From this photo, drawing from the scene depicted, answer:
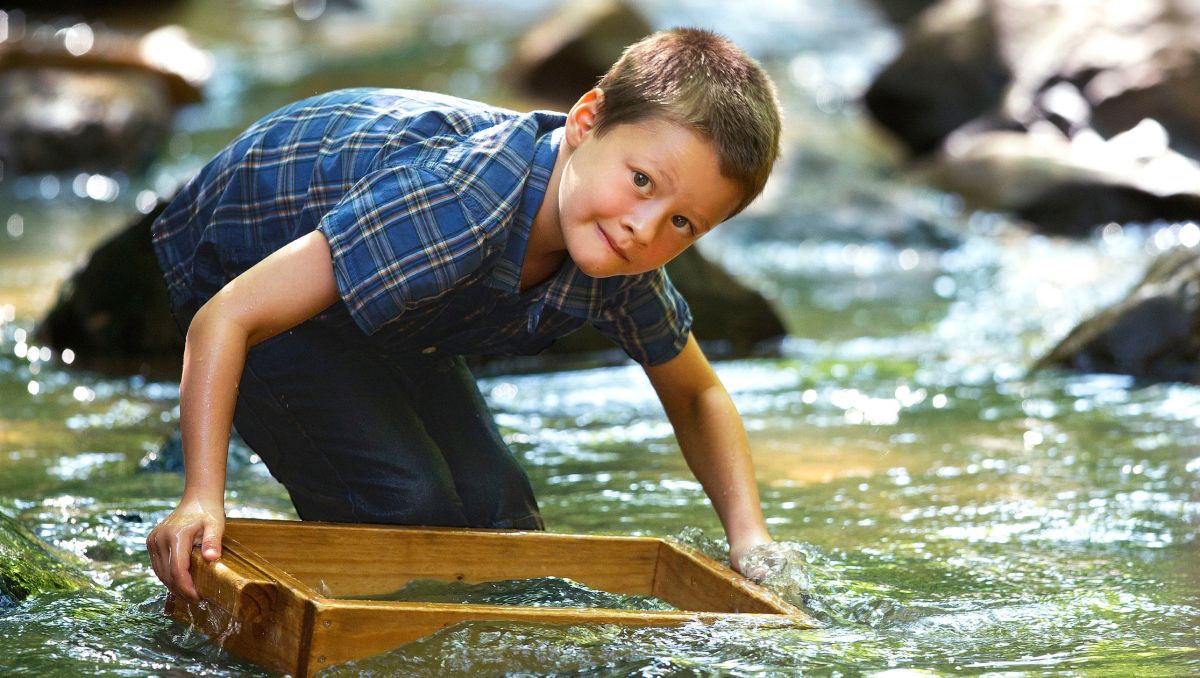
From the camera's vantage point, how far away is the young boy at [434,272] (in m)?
2.38

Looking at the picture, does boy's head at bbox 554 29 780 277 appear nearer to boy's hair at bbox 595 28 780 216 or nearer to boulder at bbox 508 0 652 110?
boy's hair at bbox 595 28 780 216

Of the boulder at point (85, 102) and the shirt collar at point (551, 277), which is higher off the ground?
the boulder at point (85, 102)

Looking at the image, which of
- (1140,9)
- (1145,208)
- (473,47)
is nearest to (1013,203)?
(1145,208)

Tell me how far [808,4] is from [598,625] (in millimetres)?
12965

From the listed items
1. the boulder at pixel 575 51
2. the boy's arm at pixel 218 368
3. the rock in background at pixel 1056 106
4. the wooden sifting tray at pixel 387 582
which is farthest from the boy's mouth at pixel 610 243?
the boulder at pixel 575 51

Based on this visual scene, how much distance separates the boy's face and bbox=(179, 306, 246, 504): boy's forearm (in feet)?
2.00

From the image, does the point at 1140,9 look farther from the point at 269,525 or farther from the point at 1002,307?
the point at 269,525

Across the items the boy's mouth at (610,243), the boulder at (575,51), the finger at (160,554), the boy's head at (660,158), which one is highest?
the boulder at (575,51)

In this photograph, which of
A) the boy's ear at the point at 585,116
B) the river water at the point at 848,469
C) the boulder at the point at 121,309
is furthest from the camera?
the boulder at the point at 121,309

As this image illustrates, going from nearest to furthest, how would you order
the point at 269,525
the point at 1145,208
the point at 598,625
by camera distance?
the point at 598,625, the point at 269,525, the point at 1145,208

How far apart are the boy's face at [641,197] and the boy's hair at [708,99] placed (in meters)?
0.02

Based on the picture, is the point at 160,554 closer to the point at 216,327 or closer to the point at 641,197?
the point at 216,327

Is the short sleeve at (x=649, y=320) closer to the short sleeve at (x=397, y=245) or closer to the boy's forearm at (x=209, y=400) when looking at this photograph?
the short sleeve at (x=397, y=245)

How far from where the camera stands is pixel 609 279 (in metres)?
2.68
